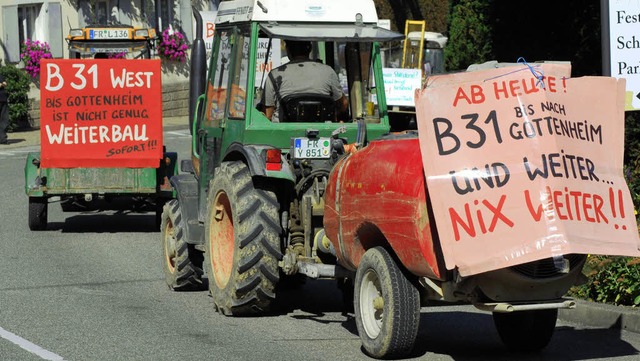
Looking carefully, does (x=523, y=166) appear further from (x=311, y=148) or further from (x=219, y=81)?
(x=219, y=81)

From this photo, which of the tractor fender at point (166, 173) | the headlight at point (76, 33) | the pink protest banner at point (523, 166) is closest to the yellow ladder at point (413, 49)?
the headlight at point (76, 33)

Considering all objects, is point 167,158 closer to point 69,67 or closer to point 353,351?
point 69,67

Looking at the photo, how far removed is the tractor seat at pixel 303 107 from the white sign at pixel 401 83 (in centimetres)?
1724

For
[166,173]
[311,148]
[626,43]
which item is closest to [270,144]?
[311,148]

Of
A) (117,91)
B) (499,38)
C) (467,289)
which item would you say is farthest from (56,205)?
(467,289)

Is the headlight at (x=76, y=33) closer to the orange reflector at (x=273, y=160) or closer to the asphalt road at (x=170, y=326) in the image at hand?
the asphalt road at (x=170, y=326)

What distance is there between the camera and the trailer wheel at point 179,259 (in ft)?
39.8

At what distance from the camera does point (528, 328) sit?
30.0 feet

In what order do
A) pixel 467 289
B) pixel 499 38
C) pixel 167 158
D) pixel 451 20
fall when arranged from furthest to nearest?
pixel 451 20
pixel 499 38
pixel 167 158
pixel 467 289

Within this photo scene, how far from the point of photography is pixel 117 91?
57.4 feet

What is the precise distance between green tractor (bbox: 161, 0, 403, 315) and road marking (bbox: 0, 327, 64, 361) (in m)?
1.68

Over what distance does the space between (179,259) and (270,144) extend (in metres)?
1.96

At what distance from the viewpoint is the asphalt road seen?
9227 millimetres

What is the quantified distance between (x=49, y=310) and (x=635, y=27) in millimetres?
6247
